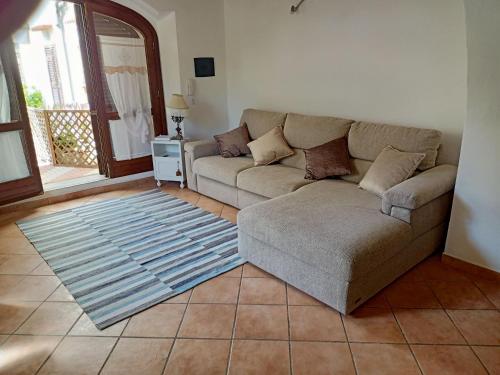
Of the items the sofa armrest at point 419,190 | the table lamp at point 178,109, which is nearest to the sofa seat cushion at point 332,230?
the sofa armrest at point 419,190

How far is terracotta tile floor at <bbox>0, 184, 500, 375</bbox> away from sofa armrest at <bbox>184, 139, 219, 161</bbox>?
186 centimetres

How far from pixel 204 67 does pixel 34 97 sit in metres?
3.15

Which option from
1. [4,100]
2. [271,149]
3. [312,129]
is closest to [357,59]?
[312,129]

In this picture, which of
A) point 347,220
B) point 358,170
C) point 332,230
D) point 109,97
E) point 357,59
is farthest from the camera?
point 109,97

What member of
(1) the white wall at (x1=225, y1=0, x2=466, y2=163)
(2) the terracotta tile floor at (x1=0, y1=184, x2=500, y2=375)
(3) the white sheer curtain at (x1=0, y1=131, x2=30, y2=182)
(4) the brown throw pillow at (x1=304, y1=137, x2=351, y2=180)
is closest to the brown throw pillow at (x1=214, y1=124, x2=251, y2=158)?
(1) the white wall at (x1=225, y1=0, x2=466, y2=163)

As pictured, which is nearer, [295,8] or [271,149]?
[271,149]

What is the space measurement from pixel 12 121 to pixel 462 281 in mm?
4270

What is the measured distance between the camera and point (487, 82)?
206 centimetres

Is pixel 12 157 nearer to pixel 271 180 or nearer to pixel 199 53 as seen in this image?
→ pixel 199 53

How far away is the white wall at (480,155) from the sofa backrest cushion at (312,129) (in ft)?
3.84

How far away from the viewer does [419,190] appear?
2238mm

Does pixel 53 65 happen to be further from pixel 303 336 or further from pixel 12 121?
pixel 303 336

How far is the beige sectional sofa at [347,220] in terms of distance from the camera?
203 centimetres

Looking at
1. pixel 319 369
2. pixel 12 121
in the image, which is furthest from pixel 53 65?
pixel 319 369
